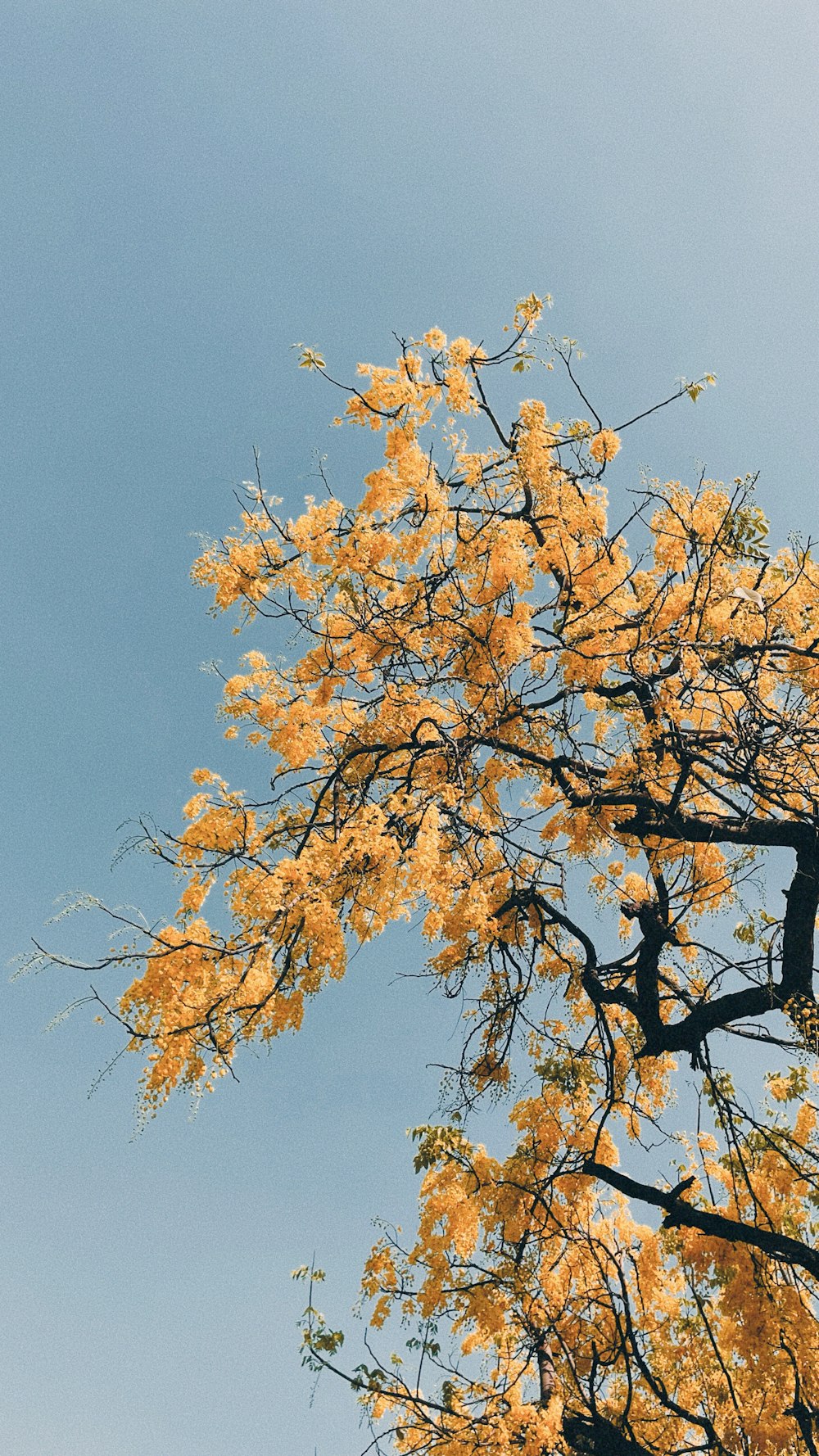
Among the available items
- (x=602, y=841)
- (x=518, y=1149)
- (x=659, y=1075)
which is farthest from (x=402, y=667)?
(x=659, y=1075)

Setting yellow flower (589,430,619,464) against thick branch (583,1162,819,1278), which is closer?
thick branch (583,1162,819,1278)

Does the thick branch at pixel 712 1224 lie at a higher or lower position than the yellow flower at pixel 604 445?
lower

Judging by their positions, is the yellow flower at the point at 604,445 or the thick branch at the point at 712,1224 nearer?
the thick branch at the point at 712,1224

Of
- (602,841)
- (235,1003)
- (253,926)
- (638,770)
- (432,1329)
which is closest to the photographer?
(235,1003)

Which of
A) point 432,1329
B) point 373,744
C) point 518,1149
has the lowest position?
point 432,1329

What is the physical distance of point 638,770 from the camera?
5.64 m

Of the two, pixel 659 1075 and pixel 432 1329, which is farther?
pixel 659 1075

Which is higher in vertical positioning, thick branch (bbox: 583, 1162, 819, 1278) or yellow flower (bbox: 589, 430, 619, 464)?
yellow flower (bbox: 589, 430, 619, 464)

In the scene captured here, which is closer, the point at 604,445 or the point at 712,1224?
the point at 712,1224

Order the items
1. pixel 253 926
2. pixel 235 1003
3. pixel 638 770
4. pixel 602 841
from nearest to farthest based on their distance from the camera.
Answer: pixel 235 1003
pixel 253 926
pixel 638 770
pixel 602 841

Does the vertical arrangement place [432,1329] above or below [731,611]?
below

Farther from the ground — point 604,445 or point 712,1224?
point 604,445

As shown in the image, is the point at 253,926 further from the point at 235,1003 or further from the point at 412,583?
the point at 412,583

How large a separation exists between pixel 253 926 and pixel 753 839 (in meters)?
3.22
